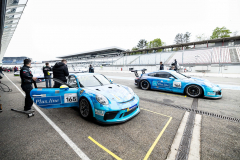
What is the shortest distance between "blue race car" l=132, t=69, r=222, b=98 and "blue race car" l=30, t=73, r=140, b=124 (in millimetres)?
3120

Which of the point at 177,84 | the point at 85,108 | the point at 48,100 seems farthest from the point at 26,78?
the point at 177,84

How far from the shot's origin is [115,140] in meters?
2.13

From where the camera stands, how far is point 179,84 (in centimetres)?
516

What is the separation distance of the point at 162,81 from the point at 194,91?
1.43 m

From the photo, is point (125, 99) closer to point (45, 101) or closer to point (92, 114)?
point (92, 114)

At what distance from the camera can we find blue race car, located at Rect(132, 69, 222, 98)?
454 centimetres

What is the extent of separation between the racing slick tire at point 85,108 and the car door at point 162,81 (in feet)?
13.7

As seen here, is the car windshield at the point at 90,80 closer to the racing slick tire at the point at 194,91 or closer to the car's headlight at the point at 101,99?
the car's headlight at the point at 101,99

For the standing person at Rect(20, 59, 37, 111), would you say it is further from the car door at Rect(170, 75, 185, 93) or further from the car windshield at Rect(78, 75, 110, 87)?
the car door at Rect(170, 75, 185, 93)

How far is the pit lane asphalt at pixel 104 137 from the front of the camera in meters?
1.81

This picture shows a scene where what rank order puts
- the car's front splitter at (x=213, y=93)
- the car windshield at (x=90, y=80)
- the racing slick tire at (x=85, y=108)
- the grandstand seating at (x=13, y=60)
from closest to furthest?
1. the racing slick tire at (x=85, y=108)
2. the car windshield at (x=90, y=80)
3. the car's front splitter at (x=213, y=93)
4. the grandstand seating at (x=13, y=60)

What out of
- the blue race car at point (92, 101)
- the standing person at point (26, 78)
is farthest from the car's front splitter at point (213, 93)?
the standing person at point (26, 78)

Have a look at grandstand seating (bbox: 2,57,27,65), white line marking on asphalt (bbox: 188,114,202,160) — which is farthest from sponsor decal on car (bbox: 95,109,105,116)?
grandstand seating (bbox: 2,57,27,65)

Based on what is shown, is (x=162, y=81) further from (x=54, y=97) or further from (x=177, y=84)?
(x=54, y=97)
